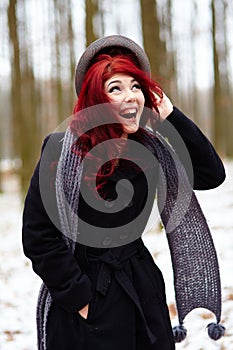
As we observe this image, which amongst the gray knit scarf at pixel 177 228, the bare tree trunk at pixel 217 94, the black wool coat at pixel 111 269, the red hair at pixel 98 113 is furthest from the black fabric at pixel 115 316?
the bare tree trunk at pixel 217 94

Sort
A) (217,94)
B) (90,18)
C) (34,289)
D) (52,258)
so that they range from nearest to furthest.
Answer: (52,258)
(34,289)
(90,18)
(217,94)

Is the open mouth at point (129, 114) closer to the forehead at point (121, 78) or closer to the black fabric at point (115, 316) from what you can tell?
the forehead at point (121, 78)

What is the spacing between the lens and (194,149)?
2275 mm

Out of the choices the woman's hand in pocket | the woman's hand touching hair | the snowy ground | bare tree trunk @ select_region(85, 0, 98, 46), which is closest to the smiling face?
the woman's hand touching hair

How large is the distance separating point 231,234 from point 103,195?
509cm

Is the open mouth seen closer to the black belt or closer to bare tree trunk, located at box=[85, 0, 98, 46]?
the black belt

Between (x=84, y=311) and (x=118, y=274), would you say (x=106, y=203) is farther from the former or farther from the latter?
(x=84, y=311)

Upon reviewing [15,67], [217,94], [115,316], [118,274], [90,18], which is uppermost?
[90,18]

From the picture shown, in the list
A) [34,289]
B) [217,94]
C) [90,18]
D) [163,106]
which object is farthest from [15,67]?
[163,106]

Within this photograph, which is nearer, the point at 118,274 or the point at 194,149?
the point at 118,274


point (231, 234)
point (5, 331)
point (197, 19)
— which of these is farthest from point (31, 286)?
point (197, 19)

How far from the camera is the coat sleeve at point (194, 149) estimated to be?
7.39 feet

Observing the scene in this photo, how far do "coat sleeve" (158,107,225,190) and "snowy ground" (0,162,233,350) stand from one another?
472mm

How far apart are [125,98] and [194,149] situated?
0.44 m
